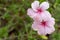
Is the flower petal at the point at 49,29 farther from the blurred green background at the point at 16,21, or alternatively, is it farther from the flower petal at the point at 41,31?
the blurred green background at the point at 16,21

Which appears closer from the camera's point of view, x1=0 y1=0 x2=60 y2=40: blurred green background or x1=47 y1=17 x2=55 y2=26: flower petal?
x1=47 y1=17 x2=55 y2=26: flower petal

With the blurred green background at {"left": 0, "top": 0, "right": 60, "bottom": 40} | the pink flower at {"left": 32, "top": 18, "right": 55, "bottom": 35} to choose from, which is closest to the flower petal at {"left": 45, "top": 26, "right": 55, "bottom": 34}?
the pink flower at {"left": 32, "top": 18, "right": 55, "bottom": 35}

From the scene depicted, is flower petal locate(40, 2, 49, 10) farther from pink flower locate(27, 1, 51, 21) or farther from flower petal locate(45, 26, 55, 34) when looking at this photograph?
flower petal locate(45, 26, 55, 34)

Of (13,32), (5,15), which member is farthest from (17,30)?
(5,15)

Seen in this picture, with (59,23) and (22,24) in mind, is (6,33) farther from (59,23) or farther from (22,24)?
(59,23)

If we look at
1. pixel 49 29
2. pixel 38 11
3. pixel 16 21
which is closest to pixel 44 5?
pixel 38 11

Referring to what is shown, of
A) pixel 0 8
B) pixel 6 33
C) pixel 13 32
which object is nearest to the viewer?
pixel 6 33
